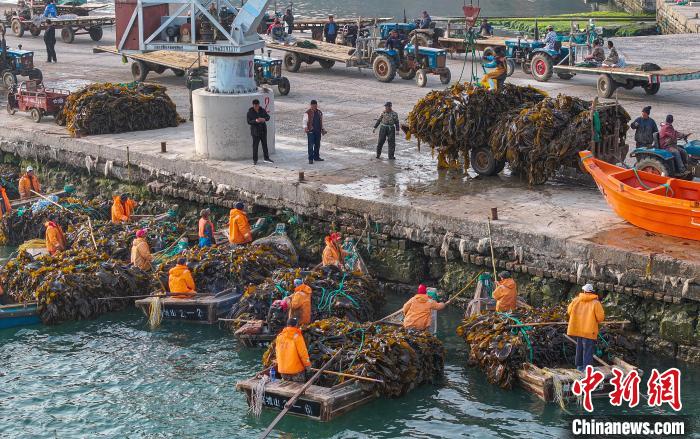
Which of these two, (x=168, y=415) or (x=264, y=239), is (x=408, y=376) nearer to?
(x=168, y=415)

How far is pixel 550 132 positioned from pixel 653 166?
1.90 m

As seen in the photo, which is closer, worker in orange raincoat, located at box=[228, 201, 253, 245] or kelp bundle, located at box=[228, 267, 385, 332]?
kelp bundle, located at box=[228, 267, 385, 332]

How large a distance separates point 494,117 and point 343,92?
35.4 ft

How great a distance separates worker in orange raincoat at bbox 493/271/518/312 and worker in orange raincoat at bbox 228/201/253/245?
5573mm

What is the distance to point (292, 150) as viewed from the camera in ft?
82.2

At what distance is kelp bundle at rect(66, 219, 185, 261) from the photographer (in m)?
21.8

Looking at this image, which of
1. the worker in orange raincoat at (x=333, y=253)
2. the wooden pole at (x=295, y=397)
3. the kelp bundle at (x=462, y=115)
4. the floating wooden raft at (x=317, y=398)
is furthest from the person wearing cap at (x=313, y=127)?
the floating wooden raft at (x=317, y=398)

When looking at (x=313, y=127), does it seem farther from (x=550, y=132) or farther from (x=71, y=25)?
(x=71, y=25)

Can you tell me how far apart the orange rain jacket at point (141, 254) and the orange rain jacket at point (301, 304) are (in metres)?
4.17

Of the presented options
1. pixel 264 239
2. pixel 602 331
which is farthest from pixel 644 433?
pixel 264 239

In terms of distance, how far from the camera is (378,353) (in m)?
16.0

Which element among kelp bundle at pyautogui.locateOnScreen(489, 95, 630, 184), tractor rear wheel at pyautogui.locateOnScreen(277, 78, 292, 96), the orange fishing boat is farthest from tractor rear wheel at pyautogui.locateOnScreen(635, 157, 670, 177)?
tractor rear wheel at pyautogui.locateOnScreen(277, 78, 292, 96)

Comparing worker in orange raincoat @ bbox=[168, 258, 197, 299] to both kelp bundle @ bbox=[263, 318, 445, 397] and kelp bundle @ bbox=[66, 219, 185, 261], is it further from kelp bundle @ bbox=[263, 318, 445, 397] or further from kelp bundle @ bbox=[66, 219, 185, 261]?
kelp bundle @ bbox=[263, 318, 445, 397]

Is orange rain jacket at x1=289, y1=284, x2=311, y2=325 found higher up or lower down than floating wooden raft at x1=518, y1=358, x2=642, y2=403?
higher up
